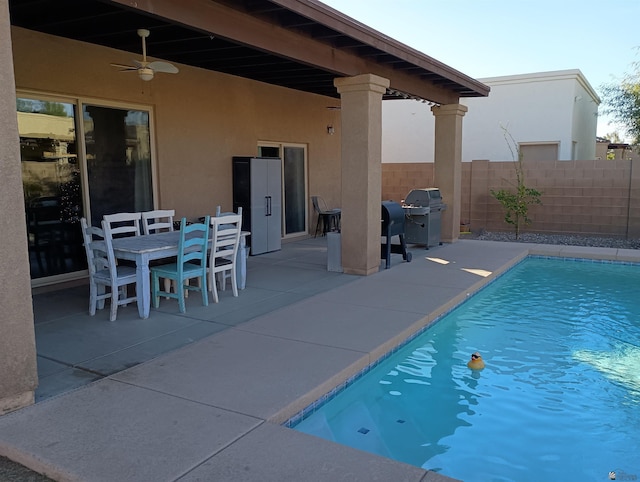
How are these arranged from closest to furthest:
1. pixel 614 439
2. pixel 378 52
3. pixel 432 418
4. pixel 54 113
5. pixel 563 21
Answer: pixel 614 439 → pixel 432 418 → pixel 54 113 → pixel 378 52 → pixel 563 21

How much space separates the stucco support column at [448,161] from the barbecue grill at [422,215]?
27.4 inches

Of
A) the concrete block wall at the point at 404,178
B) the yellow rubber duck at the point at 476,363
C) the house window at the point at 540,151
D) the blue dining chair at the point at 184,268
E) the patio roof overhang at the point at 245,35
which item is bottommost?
the yellow rubber duck at the point at 476,363

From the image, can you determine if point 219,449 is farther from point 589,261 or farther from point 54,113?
point 589,261

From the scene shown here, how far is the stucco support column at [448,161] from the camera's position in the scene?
10.9 m

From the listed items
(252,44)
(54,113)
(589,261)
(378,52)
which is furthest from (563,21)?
(54,113)

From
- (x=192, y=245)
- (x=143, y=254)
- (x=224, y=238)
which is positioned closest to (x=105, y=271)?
(x=143, y=254)

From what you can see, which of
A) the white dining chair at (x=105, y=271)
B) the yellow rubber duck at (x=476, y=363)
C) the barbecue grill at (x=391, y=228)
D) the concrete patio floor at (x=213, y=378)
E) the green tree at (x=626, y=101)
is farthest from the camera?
the green tree at (x=626, y=101)

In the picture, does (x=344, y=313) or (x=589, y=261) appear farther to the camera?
(x=589, y=261)

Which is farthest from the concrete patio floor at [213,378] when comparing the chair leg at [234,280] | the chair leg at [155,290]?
the chair leg at [155,290]

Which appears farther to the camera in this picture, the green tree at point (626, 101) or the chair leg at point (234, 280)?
the green tree at point (626, 101)

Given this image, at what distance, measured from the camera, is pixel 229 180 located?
361 inches

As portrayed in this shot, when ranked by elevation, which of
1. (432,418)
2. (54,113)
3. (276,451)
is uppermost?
(54,113)

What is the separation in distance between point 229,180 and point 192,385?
5803 mm

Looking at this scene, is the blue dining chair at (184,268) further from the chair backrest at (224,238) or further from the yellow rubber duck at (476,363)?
the yellow rubber duck at (476,363)
